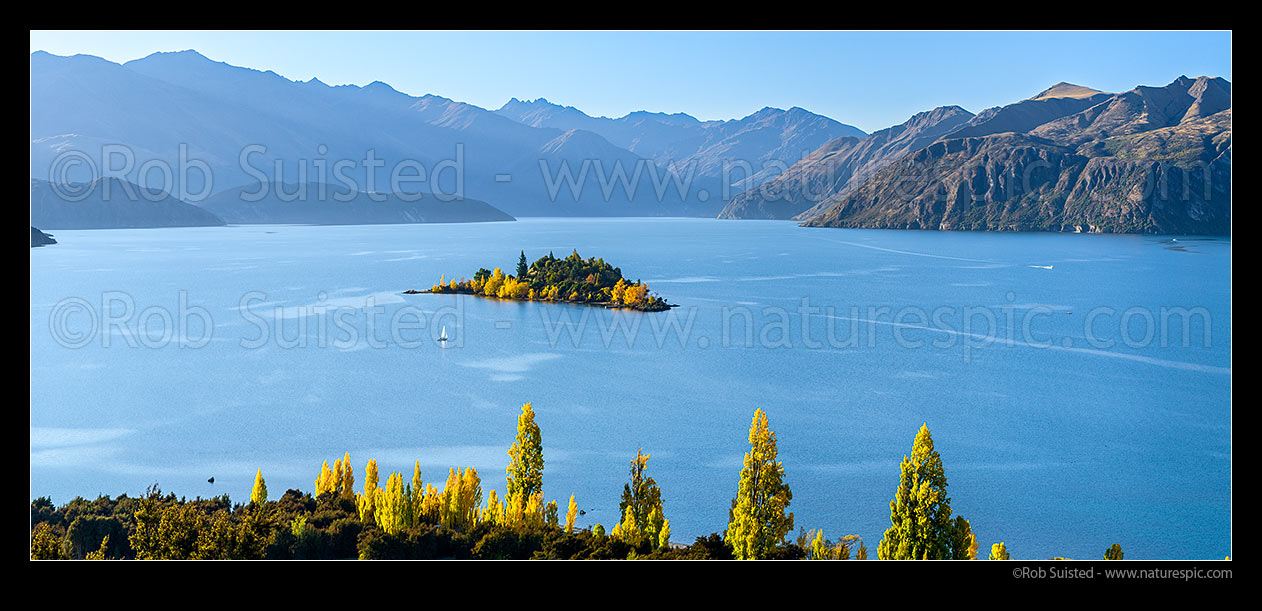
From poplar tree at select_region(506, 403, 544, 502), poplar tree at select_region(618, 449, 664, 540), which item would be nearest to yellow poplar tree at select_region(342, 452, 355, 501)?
poplar tree at select_region(506, 403, 544, 502)

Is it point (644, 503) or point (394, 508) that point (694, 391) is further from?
point (394, 508)

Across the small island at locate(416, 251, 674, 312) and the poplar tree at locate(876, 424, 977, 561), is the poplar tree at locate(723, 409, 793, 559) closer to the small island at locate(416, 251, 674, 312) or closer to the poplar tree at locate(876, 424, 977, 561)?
the poplar tree at locate(876, 424, 977, 561)

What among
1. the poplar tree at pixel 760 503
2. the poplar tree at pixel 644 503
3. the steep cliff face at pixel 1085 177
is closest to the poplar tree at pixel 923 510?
the poplar tree at pixel 760 503

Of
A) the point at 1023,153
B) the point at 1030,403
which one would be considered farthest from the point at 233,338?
the point at 1023,153

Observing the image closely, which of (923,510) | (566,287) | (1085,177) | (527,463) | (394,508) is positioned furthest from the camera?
(1085,177)

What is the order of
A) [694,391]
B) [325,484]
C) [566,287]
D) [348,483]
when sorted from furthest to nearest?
1. [566,287]
2. [694,391]
3. [348,483]
4. [325,484]

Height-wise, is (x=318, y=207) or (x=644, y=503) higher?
(x=318, y=207)

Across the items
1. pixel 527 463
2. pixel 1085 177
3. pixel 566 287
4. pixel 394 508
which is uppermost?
pixel 1085 177

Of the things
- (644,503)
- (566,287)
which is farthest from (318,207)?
(644,503)
